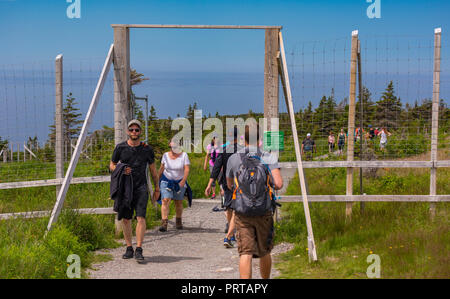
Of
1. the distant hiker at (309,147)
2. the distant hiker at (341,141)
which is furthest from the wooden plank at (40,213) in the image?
the distant hiker at (341,141)

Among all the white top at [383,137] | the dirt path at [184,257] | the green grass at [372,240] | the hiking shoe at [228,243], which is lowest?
the dirt path at [184,257]

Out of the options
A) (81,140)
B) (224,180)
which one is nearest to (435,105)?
(224,180)

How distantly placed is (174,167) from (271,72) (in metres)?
2.41

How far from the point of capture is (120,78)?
8.96 m

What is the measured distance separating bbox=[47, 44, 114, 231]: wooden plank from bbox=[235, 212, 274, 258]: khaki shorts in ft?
10.8

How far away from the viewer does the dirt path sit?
21.7 ft

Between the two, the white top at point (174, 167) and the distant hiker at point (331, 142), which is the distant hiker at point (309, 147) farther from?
the white top at point (174, 167)

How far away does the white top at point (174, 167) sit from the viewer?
30.1 feet

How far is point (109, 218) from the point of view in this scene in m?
8.81

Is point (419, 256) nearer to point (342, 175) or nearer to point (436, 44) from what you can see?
point (436, 44)

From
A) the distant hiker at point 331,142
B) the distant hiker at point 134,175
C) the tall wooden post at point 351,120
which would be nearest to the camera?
the distant hiker at point 134,175

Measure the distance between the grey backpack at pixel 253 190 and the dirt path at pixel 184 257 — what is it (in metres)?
1.63
